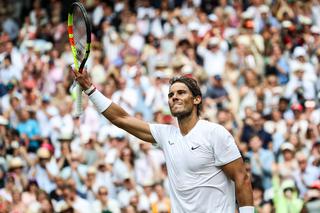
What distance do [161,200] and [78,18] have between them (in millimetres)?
5667

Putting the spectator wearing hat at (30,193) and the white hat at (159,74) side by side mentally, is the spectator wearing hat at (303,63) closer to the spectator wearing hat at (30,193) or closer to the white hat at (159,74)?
the white hat at (159,74)

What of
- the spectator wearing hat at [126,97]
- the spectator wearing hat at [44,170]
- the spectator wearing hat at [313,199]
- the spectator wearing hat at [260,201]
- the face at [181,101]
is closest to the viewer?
the face at [181,101]

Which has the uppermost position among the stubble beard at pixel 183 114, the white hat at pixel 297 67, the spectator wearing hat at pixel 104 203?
the white hat at pixel 297 67

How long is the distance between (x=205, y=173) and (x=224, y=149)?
249 mm

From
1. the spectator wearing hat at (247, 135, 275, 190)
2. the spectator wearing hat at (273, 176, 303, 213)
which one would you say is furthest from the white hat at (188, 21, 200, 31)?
the spectator wearing hat at (273, 176, 303, 213)

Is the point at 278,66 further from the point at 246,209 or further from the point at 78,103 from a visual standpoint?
the point at 246,209

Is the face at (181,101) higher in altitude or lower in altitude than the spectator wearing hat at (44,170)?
higher

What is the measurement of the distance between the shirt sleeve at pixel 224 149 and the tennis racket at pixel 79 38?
1153mm

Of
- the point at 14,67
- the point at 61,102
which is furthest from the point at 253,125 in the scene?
the point at 14,67

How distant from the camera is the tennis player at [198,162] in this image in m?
7.57

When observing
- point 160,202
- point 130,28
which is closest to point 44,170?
point 160,202

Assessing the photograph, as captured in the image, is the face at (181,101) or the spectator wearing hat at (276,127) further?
the spectator wearing hat at (276,127)

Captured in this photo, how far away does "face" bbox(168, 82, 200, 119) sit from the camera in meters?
7.77

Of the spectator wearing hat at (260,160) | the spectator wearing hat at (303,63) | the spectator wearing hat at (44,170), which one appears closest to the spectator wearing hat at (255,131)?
the spectator wearing hat at (260,160)
